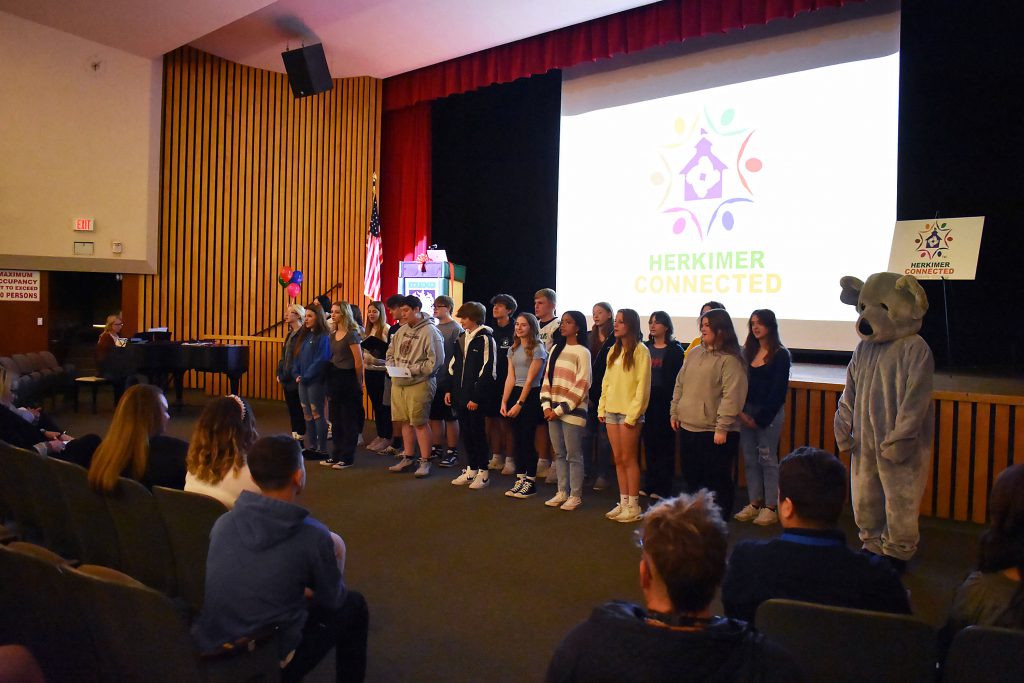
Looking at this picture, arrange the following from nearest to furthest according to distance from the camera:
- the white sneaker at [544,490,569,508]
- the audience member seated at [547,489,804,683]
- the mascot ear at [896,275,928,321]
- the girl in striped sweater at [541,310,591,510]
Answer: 1. the audience member seated at [547,489,804,683]
2. the mascot ear at [896,275,928,321]
3. the girl in striped sweater at [541,310,591,510]
4. the white sneaker at [544,490,569,508]

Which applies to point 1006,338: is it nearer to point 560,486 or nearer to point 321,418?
point 560,486

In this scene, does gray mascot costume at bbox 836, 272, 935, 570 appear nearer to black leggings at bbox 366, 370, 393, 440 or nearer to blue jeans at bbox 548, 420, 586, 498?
blue jeans at bbox 548, 420, 586, 498

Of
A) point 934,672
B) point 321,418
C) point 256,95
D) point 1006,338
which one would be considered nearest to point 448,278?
point 321,418

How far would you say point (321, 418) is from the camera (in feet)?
20.7

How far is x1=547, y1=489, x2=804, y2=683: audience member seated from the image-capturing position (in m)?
1.16

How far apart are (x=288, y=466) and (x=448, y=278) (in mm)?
7254

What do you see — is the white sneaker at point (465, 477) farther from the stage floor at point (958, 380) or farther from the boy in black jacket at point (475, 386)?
the stage floor at point (958, 380)

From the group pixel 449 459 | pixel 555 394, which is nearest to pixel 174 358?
pixel 449 459

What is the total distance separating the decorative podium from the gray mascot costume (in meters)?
6.03

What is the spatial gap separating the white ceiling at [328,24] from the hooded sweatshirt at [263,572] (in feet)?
23.7

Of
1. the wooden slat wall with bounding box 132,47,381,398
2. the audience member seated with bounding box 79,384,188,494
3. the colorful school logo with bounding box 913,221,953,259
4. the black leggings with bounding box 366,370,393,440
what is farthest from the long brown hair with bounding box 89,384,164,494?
the wooden slat wall with bounding box 132,47,381,398

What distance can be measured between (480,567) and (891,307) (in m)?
2.47

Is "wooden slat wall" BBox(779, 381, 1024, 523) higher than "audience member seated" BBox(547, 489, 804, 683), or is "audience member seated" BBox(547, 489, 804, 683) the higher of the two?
"audience member seated" BBox(547, 489, 804, 683)

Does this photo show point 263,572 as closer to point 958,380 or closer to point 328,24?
point 958,380
